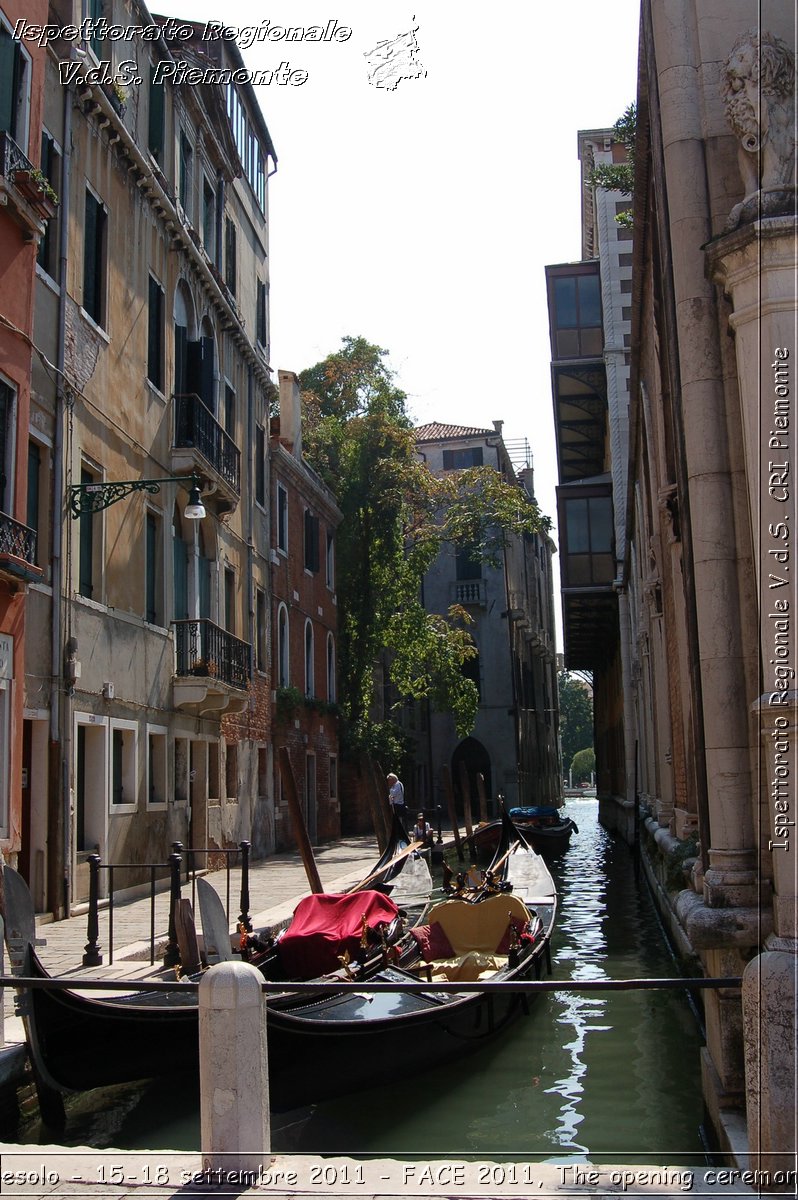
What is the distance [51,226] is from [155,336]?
3280mm

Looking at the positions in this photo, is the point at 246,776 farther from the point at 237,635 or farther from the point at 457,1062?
the point at 457,1062

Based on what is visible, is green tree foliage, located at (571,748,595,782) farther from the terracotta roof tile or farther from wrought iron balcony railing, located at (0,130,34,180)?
wrought iron balcony railing, located at (0,130,34,180)

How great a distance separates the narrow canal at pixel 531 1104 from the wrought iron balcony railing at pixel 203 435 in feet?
29.0

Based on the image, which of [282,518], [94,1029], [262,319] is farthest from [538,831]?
[94,1029]

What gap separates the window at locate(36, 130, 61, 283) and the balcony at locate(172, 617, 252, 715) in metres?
5.00

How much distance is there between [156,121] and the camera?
588 inches

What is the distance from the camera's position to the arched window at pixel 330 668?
24.9 m

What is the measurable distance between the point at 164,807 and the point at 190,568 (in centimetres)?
340

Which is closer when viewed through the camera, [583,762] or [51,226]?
[51,226]

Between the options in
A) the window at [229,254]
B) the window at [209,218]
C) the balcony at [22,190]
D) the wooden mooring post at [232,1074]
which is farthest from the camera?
the window at [229,254]

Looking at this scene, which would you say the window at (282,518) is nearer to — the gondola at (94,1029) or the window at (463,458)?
the gondola at (94,1029)

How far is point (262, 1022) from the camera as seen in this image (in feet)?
12.8

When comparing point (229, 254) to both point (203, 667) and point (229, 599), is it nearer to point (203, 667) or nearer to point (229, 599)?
point (229, 599)

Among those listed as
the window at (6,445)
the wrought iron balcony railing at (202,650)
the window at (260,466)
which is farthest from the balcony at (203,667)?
the window at (6,445)
